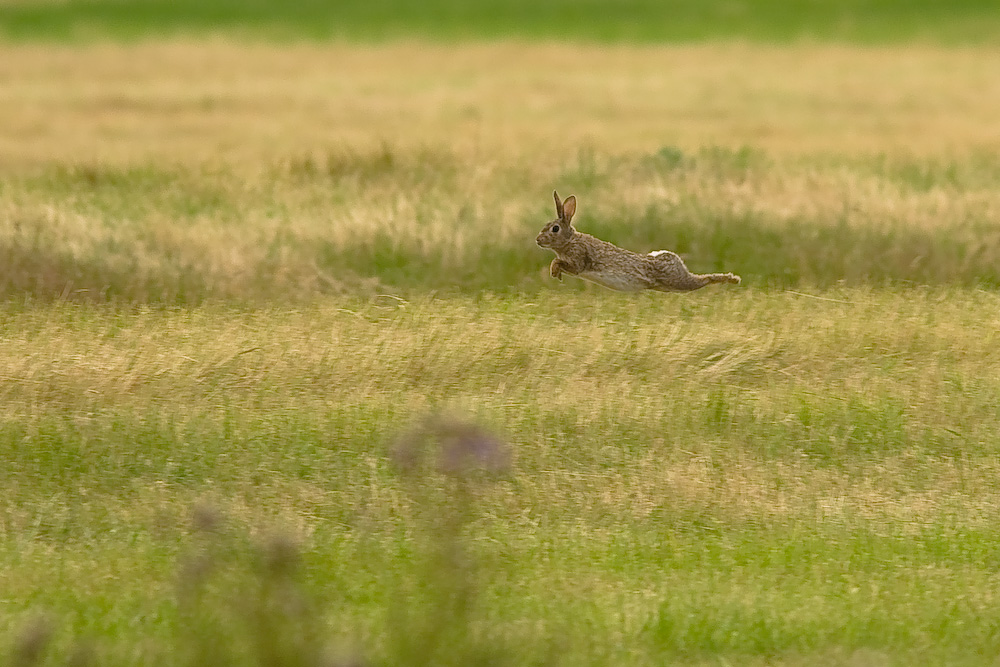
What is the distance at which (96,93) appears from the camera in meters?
26.7

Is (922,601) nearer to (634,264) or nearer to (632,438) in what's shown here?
(632,438)

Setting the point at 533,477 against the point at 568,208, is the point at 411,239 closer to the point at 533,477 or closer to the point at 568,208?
the point at 568,208

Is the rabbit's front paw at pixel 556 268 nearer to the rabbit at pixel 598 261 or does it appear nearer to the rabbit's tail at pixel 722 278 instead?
the rabbit at pixel 598 261

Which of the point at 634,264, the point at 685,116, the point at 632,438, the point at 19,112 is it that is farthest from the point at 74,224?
the point at 685,116

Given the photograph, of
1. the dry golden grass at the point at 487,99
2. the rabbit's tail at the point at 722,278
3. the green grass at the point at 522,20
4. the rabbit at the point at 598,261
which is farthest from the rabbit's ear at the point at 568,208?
the green grass at the point at 522,20

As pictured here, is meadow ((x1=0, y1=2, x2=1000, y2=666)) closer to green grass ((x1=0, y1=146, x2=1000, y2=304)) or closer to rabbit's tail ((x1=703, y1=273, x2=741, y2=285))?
green grass ((x1=0, y1=146, x2=1000, y2=304))

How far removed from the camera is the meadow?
6.43 metres

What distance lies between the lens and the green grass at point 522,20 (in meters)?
39.5

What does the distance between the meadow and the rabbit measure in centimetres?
27

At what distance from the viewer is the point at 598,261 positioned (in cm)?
1027

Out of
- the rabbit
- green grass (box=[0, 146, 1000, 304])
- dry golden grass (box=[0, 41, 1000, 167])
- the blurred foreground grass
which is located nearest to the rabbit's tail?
the blurred foreground grass

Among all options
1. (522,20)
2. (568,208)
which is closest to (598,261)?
(568,208)

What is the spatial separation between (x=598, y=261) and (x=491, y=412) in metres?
1.73

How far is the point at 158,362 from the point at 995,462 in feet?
13.8
